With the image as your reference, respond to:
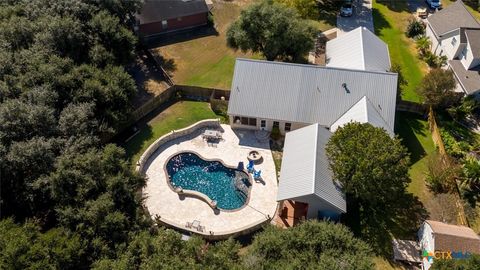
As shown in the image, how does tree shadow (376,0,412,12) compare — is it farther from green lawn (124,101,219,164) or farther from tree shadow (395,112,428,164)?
green lawn (124,101,219,164)

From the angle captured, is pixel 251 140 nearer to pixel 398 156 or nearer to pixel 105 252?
pixel 398 156

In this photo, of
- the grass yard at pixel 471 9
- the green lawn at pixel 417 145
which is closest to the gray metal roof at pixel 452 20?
the grass yard at pixel 471 9

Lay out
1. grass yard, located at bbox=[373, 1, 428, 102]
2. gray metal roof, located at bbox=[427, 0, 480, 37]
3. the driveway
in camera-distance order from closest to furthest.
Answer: grass yard, located at bbox=[373, 1, 428, 102] < gray metal roof, located at bbox=[427, 0, 480, 37] < the driveway

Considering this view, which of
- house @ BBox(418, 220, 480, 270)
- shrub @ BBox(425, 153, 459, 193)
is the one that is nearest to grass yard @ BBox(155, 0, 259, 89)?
shrub @ BBox(425, 153, 459, 193)

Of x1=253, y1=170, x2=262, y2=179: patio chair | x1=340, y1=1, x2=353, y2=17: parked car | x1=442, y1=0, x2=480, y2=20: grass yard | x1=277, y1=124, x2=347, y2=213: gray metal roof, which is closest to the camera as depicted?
x1=277, y1=124, x2=347, y2=213: gray metal roof

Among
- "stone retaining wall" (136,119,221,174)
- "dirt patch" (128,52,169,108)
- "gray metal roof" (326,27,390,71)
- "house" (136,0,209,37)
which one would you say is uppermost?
"house" (136,0,209,37)

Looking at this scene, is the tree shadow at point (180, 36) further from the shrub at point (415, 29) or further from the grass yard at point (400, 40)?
the shrub at point (415, 29)
